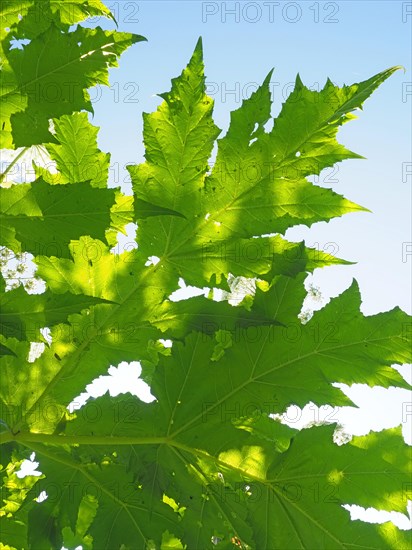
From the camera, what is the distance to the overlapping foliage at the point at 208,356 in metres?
1.84

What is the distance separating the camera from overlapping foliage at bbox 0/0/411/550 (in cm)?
184

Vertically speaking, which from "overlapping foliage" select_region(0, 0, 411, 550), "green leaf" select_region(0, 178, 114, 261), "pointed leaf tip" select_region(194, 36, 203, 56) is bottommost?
"overlapping foliage" select_region(0, 0, 411, 550)

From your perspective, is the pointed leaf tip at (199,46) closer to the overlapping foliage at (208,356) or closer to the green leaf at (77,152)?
the overlapping foliage at (208,356)

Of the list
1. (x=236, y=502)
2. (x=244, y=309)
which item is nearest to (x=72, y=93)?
(x=244, y=309)

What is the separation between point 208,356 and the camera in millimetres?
1842

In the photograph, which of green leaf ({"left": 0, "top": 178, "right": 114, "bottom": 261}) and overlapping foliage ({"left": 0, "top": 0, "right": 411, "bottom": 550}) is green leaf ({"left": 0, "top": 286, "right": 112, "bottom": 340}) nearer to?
green leaf ({"left": 0, "top": 178, "right": 114, "bottom": 261})

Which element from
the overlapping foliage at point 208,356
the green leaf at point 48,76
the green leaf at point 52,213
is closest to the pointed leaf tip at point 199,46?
the overlapping foliage at point 208,356

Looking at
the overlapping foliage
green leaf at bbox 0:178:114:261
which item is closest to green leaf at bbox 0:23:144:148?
green leaf at bbox 0:178:114:261

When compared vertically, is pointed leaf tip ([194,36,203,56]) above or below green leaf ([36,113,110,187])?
above

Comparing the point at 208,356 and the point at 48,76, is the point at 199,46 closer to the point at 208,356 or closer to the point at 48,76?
the point at 48,76

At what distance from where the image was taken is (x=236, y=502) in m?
1.88

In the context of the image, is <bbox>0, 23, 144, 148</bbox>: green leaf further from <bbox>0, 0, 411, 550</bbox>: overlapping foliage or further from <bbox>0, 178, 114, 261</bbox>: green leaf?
<bbox>0, 0, 411, 550</bbox>: overlapping foliage

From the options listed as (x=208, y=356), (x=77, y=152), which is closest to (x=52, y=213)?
(x=77, y=152)

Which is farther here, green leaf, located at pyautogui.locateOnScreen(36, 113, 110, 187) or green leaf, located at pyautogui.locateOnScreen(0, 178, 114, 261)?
green leaf, located at pyautogui.locateOnScreen(36, 113, 110, 187)
